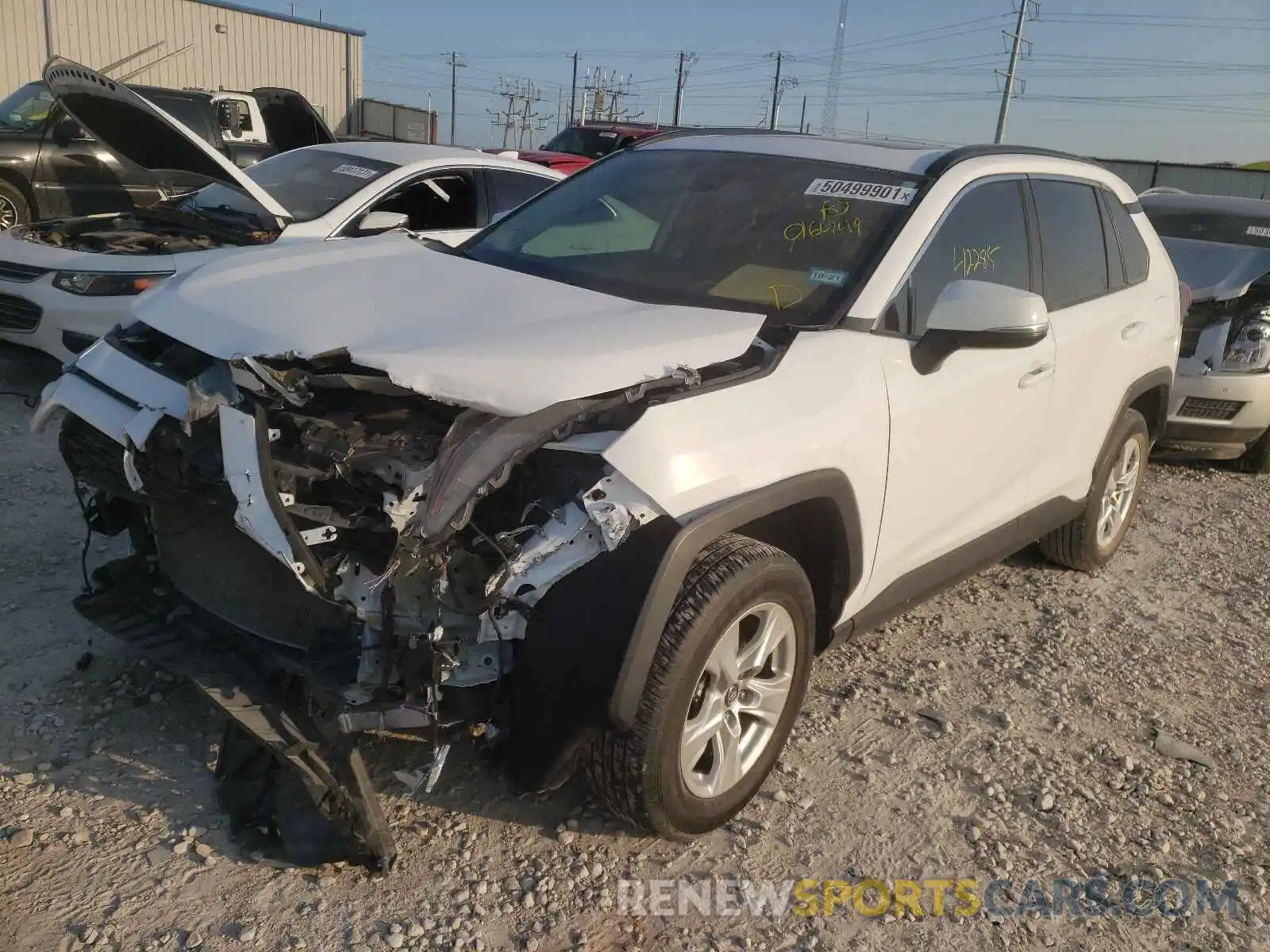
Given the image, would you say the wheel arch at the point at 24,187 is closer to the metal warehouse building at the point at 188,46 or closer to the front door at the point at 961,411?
the front door at the point at 961,411

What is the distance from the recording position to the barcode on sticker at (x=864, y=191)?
3.39 meters

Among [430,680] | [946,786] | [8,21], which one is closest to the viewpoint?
[430,680]

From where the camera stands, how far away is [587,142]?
15.6 m

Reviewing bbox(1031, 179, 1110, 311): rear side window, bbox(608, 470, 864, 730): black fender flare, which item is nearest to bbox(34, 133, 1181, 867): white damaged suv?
bbox(608, 470, 864, 730): black fender flare

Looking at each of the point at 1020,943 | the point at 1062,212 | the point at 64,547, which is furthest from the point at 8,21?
the point at 1020,943

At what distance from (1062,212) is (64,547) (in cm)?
424

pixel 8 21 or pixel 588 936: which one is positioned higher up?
pixel 8 21

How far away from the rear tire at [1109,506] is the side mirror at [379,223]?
4.06 meters

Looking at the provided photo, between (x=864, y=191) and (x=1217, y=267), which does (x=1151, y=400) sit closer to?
(x=864, y=191)

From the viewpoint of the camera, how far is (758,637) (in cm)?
287

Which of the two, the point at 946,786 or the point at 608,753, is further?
the point at 946,786

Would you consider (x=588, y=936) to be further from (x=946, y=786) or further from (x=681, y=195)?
(x=681, y=195)

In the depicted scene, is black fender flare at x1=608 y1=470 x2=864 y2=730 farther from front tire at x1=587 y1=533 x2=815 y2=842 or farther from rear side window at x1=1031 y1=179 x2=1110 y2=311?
rear side window at x1=1031 y1=179 x2=1110 y2=311

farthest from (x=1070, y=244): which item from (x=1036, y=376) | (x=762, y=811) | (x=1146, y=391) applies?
(x=762, y=811)
